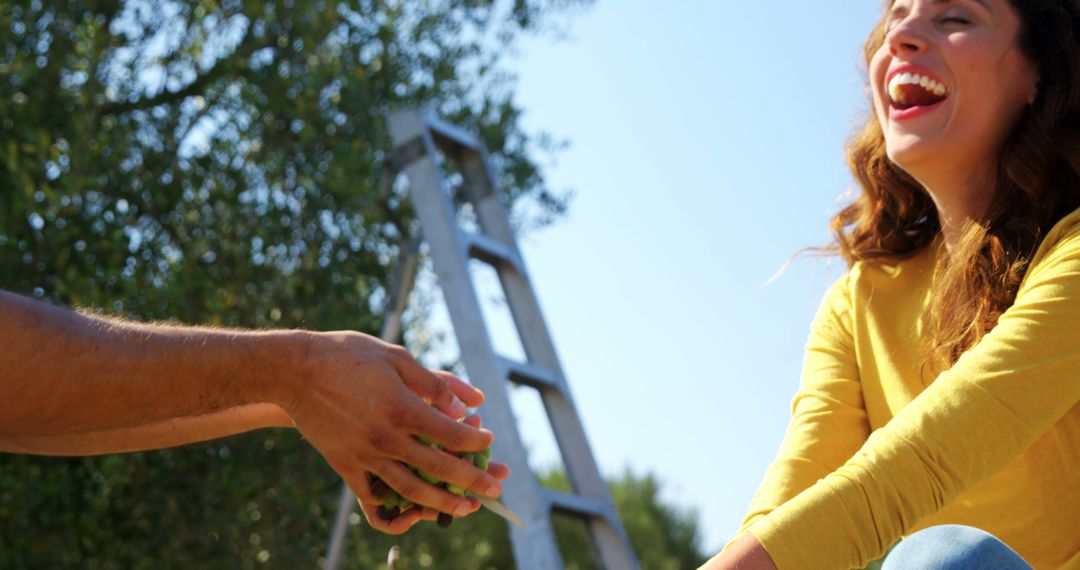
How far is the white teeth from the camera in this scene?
6.86 ft

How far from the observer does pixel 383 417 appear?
1.95m

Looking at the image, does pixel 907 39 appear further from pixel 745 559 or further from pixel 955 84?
pixel 745 559

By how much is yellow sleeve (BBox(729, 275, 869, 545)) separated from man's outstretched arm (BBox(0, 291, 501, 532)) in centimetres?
46

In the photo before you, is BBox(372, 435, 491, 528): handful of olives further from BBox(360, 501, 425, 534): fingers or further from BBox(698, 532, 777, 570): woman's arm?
BBox(698, 532, 777, 570): woman's arm

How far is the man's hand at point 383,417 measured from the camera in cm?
193

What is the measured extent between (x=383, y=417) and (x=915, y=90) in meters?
Answer: 1.03

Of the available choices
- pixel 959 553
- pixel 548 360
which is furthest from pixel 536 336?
pixel 959 553

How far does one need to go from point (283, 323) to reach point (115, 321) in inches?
128

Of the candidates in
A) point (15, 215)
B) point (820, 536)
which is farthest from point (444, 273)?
point (820, 536)

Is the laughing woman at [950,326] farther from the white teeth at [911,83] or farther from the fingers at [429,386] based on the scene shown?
the fingers at [429,386]

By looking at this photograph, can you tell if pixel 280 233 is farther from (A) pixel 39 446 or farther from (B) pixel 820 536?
(B) pixel 820 536

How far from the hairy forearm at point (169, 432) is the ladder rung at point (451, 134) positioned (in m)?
2.12

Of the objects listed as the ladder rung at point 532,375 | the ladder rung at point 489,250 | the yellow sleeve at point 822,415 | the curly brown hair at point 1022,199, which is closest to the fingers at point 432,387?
the yellow sleeve at point 822,415

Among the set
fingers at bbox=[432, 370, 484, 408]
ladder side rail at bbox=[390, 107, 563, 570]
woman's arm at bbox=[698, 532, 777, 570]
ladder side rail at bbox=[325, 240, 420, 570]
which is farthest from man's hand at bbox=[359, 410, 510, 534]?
ladder side rail at bbox=[325, 240, 420, 570]
